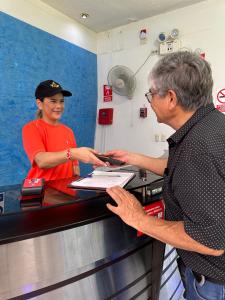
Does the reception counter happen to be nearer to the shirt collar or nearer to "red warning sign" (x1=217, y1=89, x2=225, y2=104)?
the shirt collar

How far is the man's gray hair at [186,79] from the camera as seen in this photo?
888 mm

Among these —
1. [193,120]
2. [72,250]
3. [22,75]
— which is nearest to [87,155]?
[72,250]

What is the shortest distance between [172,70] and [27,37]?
2.62 metres

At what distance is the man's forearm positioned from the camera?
766 mm

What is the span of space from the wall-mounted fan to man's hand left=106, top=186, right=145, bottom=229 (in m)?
2.86

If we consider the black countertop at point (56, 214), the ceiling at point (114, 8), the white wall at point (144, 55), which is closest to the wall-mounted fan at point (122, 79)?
the white wall at point (144, 55)

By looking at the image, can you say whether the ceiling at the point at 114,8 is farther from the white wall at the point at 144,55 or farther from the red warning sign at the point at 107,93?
the red warning sign at the point at 107,93

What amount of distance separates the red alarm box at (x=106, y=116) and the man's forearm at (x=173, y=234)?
3267 millimetres

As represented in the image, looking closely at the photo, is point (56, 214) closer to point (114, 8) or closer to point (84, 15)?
point (114, 8)

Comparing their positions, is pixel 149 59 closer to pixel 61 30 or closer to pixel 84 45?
pixel 84 45

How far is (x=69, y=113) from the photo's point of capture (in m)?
3.65

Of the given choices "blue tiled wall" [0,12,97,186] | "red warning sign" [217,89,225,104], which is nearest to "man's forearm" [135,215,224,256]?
"blue tiled wall" [0,12,97,186]

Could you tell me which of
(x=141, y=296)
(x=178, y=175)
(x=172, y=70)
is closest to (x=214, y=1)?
(x=172, y=70)

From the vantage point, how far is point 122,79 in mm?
3639
